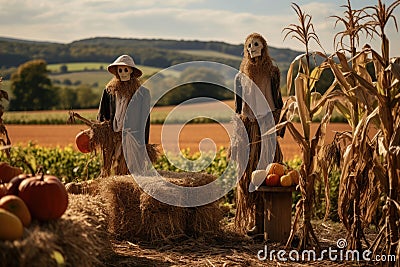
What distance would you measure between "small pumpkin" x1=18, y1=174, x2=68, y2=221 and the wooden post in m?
2.57

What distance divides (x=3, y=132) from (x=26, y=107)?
82.7ft

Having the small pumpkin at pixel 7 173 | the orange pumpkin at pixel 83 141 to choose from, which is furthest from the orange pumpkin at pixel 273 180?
the small pumpkin at pixel 7 173

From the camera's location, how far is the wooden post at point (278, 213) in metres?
6.11

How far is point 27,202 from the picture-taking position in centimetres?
386

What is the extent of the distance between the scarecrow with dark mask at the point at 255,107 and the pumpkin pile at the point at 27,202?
281 cm

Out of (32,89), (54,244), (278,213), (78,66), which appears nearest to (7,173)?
(54,244)

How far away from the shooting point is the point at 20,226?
138 inches

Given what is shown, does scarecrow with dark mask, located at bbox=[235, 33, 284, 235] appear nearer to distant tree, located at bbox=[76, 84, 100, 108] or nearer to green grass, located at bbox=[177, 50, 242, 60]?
distant tree, located at bbox=[76, 84, 100, 108]

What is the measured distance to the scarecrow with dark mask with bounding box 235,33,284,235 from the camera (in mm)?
6426

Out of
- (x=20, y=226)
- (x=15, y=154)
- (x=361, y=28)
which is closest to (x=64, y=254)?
(x=20, y=226)

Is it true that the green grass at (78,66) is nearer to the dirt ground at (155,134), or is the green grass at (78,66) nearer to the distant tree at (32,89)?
the distant tree at (32,89)

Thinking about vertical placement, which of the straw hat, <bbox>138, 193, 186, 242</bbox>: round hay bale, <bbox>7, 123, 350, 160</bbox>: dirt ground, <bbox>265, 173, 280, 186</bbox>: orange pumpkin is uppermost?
the straw hat

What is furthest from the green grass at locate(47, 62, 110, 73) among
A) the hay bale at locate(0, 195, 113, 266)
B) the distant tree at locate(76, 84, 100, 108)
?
the hay bale at locate(0, 195, 113, 266)

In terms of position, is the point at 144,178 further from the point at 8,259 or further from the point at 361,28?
the point at 8,259
